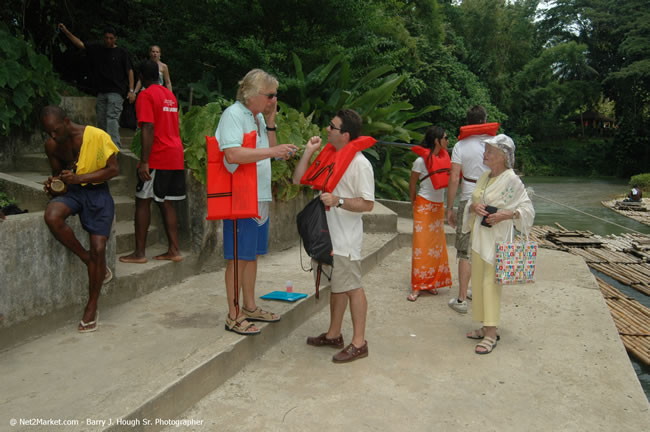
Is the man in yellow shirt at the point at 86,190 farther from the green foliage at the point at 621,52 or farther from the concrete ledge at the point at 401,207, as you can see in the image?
the green foliage at the point at 621,52

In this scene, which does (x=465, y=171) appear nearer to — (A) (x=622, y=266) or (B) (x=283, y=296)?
(B) (x=283, y=296)

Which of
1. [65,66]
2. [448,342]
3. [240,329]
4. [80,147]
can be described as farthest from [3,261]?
[65,66]

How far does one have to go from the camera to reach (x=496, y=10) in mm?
36625

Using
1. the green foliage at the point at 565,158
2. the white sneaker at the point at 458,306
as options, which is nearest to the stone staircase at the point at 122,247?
the white sneaker at the point at 458,306

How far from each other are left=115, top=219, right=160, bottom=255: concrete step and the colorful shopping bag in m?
3.22

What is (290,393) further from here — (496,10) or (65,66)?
(496,10)

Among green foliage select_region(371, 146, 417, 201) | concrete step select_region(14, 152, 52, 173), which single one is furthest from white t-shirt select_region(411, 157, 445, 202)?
green foliage select_region(371, 146, 417, 201)

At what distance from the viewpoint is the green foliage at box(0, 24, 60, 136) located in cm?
539

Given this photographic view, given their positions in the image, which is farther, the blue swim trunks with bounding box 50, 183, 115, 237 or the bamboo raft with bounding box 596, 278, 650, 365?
the bamboo raft with bounding box 596, 278, 650, 365

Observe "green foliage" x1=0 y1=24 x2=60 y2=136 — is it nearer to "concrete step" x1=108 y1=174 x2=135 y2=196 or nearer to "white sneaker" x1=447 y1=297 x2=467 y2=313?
"concrete step" x1=108 y1=174 x2=135 y2=196

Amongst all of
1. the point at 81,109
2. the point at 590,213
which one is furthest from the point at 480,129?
the point at 590,213

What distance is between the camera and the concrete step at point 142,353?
2.89m

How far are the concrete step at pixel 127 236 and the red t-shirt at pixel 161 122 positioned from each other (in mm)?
698

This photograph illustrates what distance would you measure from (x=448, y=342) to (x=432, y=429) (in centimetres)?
145
